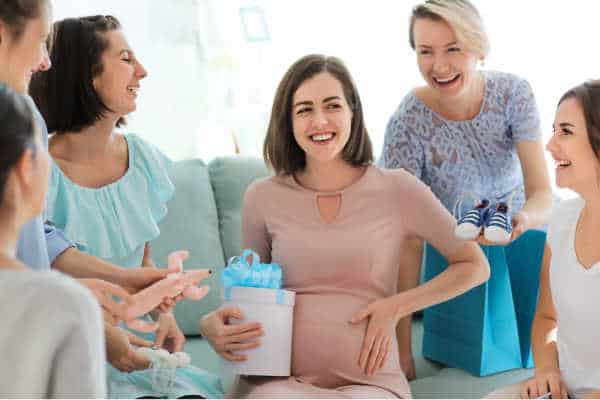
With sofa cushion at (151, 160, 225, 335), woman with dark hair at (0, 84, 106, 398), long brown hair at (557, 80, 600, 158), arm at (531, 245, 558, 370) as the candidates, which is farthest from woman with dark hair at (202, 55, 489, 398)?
woman with dark hair at (0, 84, 106, 398)

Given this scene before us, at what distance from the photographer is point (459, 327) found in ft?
7.77

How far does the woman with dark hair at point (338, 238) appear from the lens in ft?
6.18

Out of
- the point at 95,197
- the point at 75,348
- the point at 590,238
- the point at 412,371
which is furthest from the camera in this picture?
the point at 412,371

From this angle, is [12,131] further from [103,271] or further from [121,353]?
[121,353]

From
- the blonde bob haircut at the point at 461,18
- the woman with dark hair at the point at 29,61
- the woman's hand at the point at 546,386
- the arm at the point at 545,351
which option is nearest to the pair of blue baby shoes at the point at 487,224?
the arm at the point at 545,351

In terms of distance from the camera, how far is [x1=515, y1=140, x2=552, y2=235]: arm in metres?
2.33

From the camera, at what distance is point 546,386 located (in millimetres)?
1750

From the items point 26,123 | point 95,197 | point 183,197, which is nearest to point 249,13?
point 183,197

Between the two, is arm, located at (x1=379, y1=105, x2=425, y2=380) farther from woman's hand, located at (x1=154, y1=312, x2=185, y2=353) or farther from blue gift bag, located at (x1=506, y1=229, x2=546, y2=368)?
woman's hand, located at (x1=154, y1=312, x2=185, y2=353)

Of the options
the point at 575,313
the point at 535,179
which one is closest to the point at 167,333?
the point at 575,313

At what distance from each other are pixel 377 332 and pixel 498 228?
384mm

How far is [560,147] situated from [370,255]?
0.48 metres

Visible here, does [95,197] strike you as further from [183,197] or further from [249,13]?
[249,13]

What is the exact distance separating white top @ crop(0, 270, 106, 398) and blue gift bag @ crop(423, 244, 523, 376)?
4.88 ft
